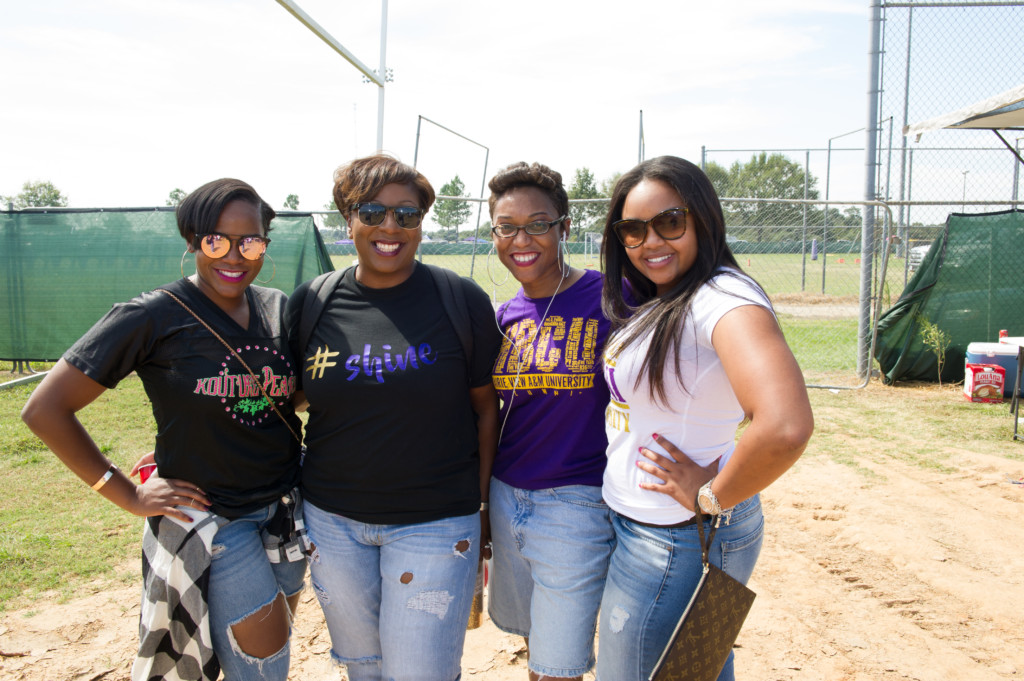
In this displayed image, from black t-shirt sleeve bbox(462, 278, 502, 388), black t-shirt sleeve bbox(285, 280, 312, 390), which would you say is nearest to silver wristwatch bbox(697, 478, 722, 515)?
black t-shirt sleeve bbox(462, 278, 502, 388)

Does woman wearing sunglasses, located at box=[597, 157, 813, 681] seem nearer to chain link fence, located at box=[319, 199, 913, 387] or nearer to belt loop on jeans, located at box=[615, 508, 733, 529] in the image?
belt loop on jeans, located at box=[615, 508, 733, 529]

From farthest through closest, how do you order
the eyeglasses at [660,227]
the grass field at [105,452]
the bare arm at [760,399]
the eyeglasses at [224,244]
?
1. the grass field at [105,452]
2. the eyeglasses at [224,244]
3. the eyeglasses at [660,227]
4. the bare arm at [760,399]

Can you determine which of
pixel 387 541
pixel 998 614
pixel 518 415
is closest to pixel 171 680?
pixel 387 541

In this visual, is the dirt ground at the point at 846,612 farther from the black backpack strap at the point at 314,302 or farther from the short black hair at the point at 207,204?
the short black hair at the point at 207,204

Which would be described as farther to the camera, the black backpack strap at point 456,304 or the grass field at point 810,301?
the grass field at point 810,301

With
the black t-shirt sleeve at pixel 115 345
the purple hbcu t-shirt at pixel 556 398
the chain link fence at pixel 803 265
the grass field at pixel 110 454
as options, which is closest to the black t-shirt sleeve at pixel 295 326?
the black t-shirt sleeve at pixel 115 345

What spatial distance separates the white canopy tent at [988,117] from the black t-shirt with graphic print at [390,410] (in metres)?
5.16

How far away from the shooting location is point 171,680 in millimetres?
2057

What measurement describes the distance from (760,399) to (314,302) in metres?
1.49

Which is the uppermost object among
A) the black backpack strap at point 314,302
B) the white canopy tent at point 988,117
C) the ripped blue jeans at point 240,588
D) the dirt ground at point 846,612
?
the white canopy tent at point 988,117

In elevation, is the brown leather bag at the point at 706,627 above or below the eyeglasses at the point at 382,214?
below

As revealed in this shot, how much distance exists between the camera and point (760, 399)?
1.54 m

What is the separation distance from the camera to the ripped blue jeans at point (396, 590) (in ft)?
6.72

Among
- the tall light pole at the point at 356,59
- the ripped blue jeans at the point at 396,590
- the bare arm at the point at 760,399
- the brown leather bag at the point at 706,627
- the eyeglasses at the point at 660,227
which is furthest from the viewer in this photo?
the tall light pole at the point at 356,59
